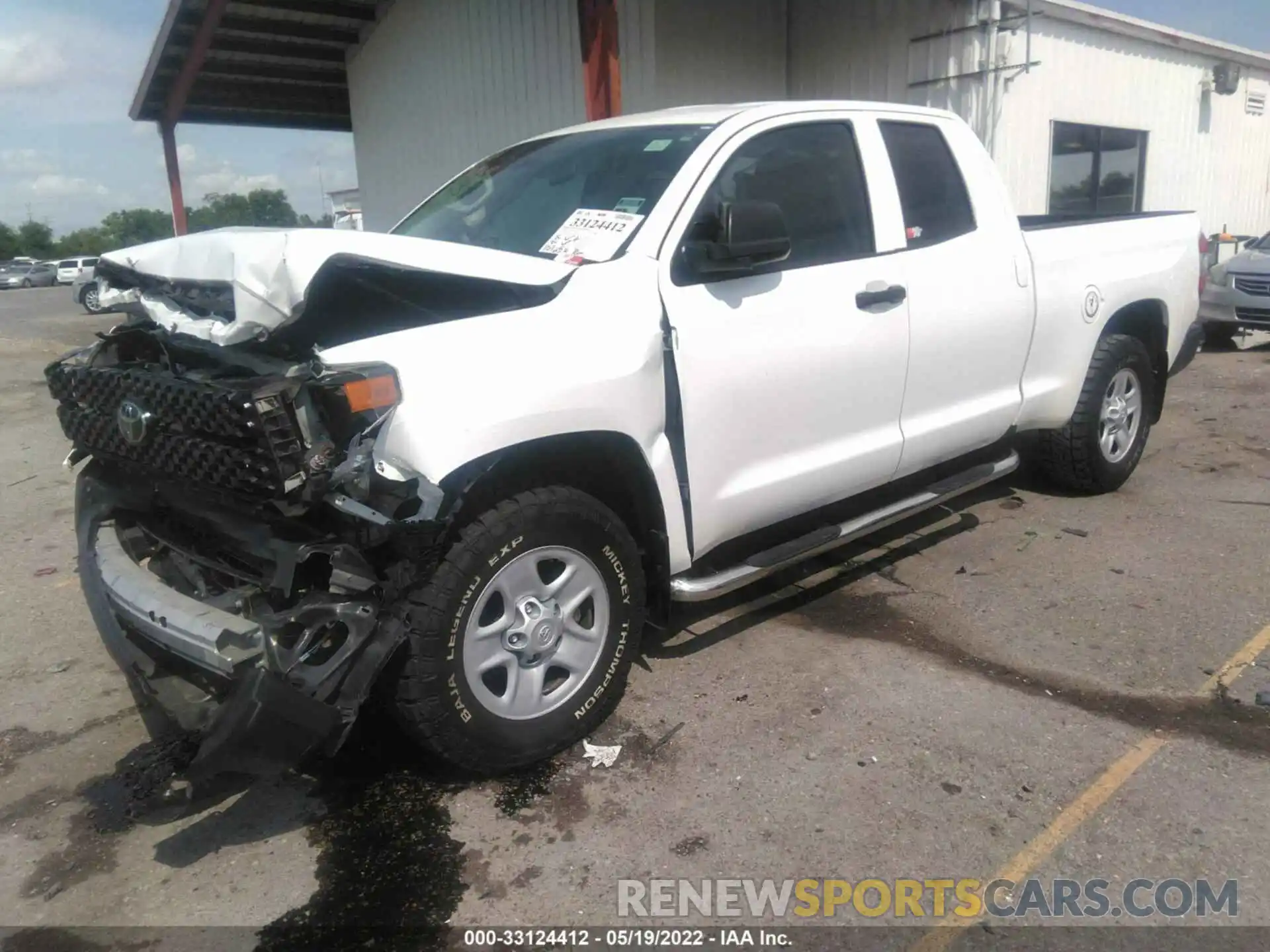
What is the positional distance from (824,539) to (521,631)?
1381 millimetres

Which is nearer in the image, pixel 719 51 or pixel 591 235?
pixel 591 235

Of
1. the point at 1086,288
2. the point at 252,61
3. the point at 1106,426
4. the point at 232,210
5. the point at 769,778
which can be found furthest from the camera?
the point at 232,210

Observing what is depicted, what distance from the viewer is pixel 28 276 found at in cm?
4734

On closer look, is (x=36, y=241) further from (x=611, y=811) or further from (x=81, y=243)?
(x=611, y=811)

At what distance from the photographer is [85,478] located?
3.52 meters

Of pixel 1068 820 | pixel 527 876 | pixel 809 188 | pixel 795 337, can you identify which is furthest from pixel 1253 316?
pixel 527 876

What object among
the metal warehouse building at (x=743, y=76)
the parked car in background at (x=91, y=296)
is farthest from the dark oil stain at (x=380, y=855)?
the metal warehouse building at (x=743, y=76)

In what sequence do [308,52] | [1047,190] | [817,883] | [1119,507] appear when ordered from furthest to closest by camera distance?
[308,52] → [1047,190] → [1119,507] → [817,883]

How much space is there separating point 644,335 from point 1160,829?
81.0 inches

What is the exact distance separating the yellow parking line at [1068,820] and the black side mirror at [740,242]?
1949 mm

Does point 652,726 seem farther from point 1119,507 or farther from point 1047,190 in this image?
point 1047,190

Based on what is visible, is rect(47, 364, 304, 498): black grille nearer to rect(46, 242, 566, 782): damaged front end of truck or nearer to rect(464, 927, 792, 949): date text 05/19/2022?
rect(46, 242, 566, 782): damaged front end of truck

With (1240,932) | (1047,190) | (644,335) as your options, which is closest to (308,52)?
(1047,190)

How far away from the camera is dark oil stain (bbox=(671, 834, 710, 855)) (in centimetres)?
278
